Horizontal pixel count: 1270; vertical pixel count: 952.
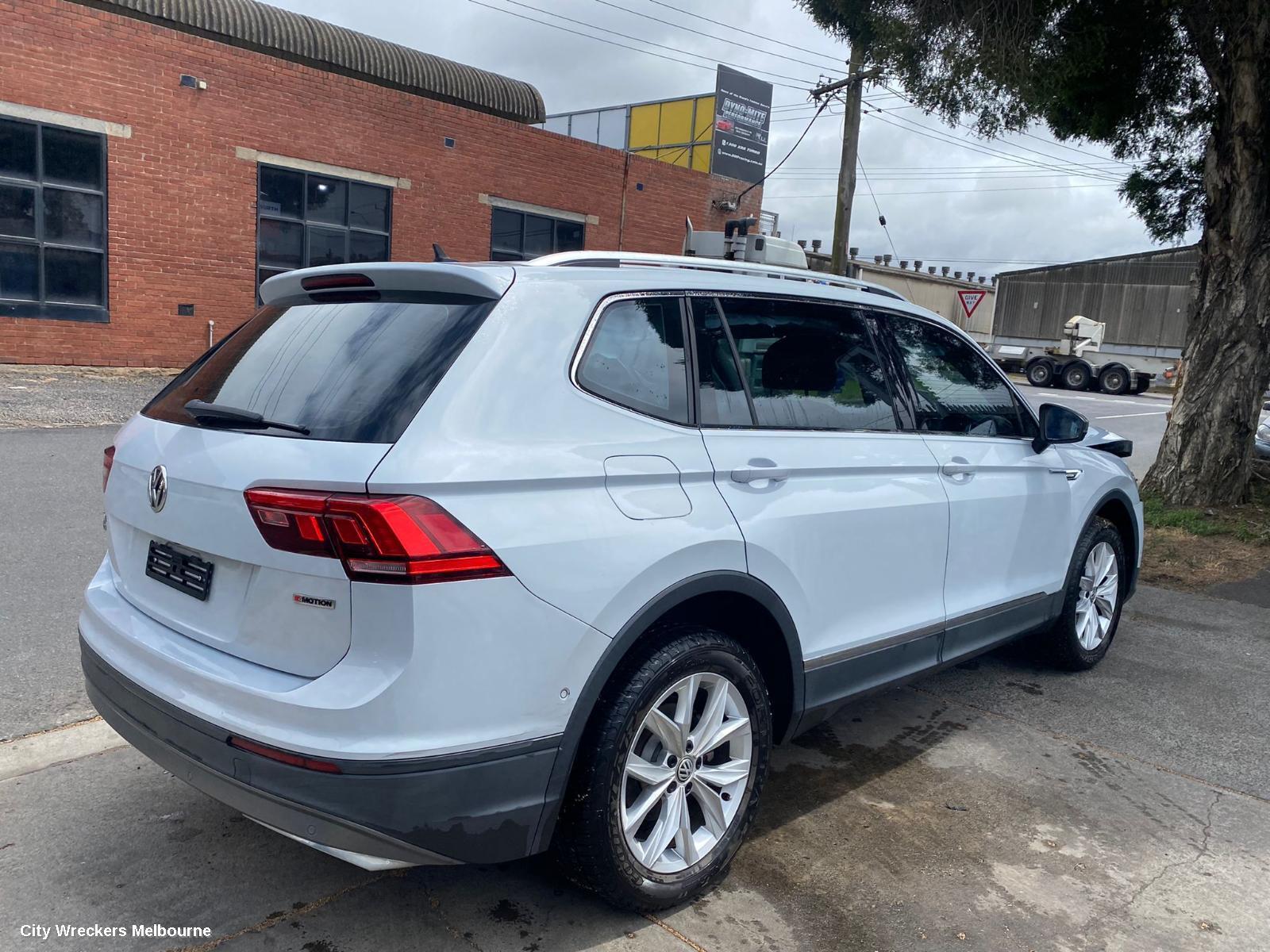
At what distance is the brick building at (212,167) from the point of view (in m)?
15.2

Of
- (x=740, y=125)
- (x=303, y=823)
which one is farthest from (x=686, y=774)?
(x=740, y=125)

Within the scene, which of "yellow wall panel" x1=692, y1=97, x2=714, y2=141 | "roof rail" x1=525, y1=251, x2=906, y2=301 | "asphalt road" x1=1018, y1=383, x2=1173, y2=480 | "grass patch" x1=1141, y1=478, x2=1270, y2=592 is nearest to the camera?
"roof rail" x1=525, y1=251, x2=906, y2=301

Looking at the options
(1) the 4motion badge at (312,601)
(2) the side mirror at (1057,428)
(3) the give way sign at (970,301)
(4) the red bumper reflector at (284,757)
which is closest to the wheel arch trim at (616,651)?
→ (4) the red bumper reflector at (284,757)

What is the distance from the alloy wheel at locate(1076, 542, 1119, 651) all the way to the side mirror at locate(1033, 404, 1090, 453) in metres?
0.76

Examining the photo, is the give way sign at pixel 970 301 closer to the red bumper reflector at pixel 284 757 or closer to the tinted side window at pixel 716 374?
the tinted side window at pixel 716 374

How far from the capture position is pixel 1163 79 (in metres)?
10.0

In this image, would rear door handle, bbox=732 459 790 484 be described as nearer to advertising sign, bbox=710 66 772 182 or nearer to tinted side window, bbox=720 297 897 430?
tinted side window, bbox=720 297 897 430

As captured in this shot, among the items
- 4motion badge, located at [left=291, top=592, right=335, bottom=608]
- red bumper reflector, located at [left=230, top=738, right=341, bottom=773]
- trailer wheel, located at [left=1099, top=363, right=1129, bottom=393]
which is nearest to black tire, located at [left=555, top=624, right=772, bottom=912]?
red bumper reflector, located at [left=230, top=738, right=341, bottom=773]

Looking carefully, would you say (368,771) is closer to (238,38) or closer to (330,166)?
(330,166)

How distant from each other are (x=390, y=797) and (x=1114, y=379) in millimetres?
37748

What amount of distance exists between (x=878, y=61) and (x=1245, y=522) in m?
5.55

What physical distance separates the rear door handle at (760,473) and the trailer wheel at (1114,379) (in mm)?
36152

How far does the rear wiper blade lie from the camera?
98.4 inches

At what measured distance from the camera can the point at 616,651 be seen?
2.56 m
